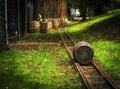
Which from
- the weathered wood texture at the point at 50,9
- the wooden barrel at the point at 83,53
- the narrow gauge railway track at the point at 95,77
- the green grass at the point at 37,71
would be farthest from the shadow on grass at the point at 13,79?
the weathered wood texture at the point at 50,9

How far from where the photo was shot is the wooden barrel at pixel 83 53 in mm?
14078

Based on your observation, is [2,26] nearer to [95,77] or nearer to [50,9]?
[95,77]

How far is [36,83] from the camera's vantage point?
35.5 ft

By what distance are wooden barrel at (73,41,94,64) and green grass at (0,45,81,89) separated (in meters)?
0.50

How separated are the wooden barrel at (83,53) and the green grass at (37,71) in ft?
1.64

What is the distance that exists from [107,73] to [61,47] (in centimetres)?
711

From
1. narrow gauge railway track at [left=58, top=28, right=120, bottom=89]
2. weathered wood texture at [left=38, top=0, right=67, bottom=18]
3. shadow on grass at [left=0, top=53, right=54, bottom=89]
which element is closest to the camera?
shadow on grass at [left=0, top=53, right=54, bottom=89]

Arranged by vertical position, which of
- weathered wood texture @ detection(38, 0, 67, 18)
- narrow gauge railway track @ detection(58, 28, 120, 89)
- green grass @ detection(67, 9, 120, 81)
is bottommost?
narrow gauge railway track @ detection(58, 28, 120, 89)

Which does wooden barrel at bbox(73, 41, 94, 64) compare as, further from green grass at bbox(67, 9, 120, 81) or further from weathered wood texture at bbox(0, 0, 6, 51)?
weathered wood texture at bbox(0, 0, 6, 51)

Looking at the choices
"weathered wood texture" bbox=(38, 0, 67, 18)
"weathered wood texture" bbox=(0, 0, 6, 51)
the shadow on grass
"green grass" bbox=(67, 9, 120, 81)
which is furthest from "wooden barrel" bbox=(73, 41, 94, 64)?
"weathered wood texture" bbox=(38, 0, 67, 18)

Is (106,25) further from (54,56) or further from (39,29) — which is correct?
(54,56)

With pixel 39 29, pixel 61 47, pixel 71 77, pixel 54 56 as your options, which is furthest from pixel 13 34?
pixel 71 77

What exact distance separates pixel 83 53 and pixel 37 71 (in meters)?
2.58

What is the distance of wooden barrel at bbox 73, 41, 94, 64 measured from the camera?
14.1 meters
